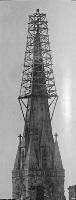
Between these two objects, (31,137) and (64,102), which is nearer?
(64,102)

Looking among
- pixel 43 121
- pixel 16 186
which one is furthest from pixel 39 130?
pixel 16 186

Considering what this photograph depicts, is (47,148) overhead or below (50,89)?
below

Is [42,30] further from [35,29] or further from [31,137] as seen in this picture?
[31,137]

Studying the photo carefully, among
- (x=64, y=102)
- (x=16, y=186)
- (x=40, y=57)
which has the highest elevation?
(x=40, y=57)

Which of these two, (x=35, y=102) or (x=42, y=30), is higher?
(x=42, y=30)

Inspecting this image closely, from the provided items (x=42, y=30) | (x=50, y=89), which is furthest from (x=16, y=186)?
(x=42, y=30)

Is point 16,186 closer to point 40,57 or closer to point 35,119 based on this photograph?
point 35,119
